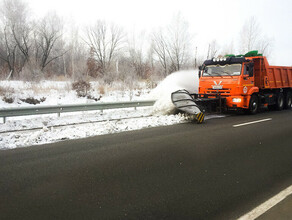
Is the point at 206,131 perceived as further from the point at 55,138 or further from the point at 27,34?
Answer: the point at 27,34

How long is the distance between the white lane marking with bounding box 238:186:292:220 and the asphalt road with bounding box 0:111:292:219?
0.30 feet

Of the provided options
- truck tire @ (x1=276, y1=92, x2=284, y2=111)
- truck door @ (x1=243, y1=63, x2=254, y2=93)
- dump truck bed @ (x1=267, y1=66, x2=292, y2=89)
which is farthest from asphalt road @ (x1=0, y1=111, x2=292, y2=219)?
truck tire @ (x1=276, y1=92, x2=284, y2=111)

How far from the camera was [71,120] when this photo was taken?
10258 millimetres

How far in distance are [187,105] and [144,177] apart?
6.24 m

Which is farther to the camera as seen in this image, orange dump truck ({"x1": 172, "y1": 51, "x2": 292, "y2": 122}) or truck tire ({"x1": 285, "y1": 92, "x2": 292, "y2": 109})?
truck tire ({"x1": 285, "y1": 92, "x2": 292, "y2": 109})

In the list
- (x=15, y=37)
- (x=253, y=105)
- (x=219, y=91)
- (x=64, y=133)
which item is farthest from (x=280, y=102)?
(x=15, y=37)

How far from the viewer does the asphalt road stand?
9.92 feet

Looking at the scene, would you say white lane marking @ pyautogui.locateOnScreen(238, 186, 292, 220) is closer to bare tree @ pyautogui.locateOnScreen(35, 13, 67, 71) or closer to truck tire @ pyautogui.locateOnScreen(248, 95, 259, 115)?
truck tire @ pyautogui.locateOnScreen(248, 95, 259, 115)

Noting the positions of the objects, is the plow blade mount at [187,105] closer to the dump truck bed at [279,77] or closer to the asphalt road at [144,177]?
the asphalt road at [144,177]

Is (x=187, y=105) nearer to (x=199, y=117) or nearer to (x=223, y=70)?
(x=199, y=117)

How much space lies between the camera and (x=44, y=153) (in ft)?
17.7

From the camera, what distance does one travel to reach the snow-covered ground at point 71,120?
696cm

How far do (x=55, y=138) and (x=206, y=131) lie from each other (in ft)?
15.9

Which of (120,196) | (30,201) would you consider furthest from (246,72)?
(30,201)
